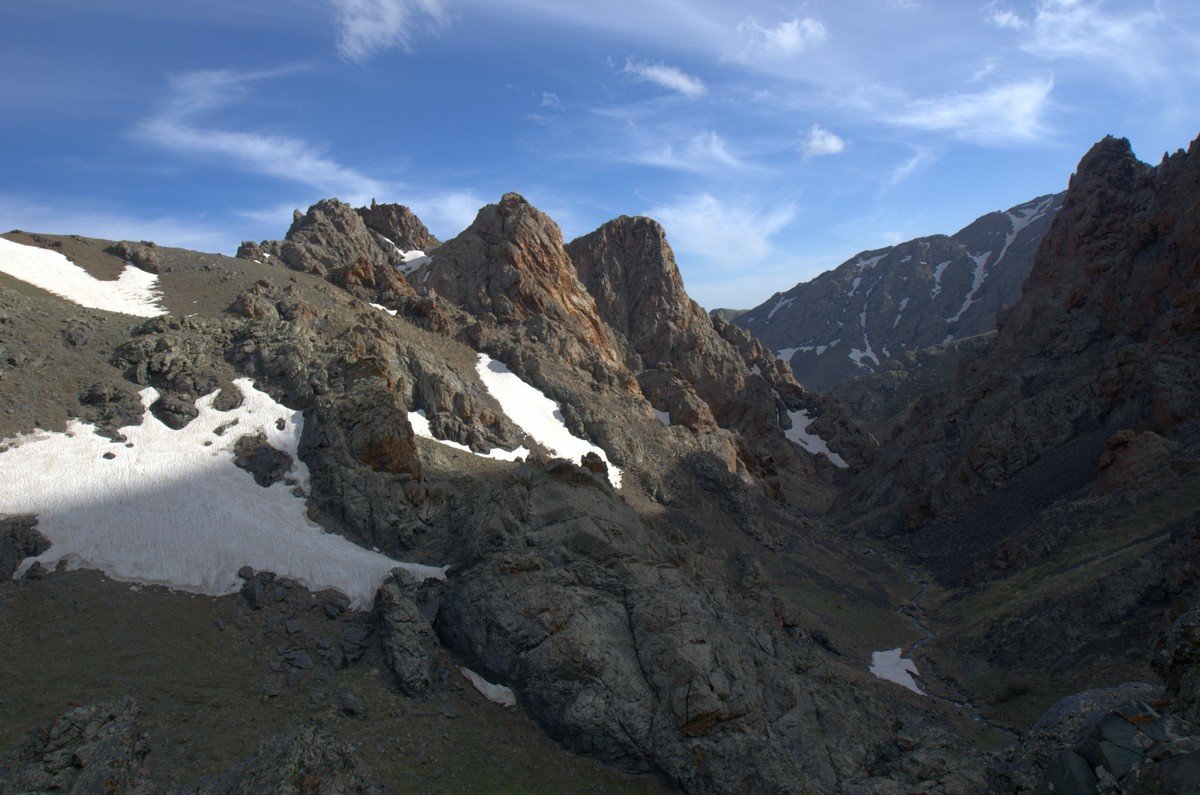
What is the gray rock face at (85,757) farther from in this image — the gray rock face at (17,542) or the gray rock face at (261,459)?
the gray rock face at (261,459)

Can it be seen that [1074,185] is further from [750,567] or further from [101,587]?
[101,587]

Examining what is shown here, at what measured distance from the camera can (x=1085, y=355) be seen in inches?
2442

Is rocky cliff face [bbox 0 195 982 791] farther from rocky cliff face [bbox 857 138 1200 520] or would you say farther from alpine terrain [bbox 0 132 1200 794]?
rocky cliff face [bbox 857 138 1200 520]

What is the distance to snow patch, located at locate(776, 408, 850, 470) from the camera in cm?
9994

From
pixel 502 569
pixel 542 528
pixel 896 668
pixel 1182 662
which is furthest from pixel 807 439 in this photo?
pixel 1182 662

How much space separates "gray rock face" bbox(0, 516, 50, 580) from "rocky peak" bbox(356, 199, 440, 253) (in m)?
82.8

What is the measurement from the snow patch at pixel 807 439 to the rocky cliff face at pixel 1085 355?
16.5 m

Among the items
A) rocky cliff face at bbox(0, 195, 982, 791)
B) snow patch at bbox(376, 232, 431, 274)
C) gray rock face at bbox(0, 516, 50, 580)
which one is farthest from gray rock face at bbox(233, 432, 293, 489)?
snow patch at bbox(376, 232, 431, 274)

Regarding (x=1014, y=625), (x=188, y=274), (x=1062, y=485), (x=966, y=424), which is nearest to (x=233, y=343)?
(x=188, y=274)

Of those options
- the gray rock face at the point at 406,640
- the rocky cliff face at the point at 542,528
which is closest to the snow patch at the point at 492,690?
the rocky cliff face at the point at 542,528

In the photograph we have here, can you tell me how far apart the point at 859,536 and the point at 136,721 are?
63.3m

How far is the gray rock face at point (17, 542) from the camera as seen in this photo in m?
20.1

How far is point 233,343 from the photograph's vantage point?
3466 cm

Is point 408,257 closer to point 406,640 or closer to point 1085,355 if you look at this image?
point 1085,355
